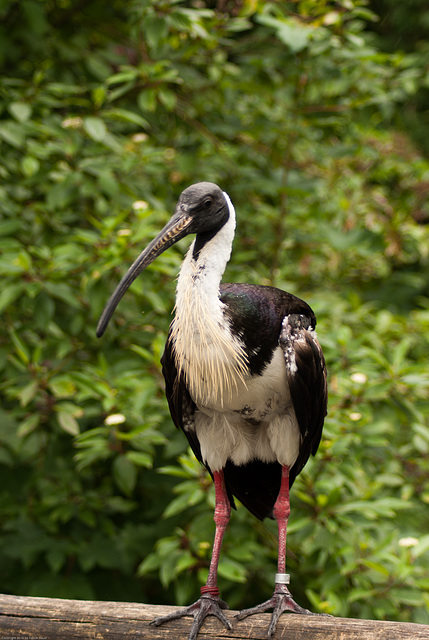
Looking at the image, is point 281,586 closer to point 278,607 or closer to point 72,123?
point 278,607

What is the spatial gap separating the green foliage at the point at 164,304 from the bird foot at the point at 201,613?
421 millimetres


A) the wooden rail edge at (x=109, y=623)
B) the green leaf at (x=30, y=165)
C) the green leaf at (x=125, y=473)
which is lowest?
the wooden rail edge at (x=109, y=623)

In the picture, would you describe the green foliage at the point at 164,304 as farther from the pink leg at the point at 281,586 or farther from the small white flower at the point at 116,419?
the pink leg at the point at 281,586

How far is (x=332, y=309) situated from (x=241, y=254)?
65 cm

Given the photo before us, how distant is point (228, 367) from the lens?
2242mm

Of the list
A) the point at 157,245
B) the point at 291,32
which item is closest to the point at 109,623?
the point at 157,245

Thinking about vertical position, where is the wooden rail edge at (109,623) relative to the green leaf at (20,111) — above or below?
below

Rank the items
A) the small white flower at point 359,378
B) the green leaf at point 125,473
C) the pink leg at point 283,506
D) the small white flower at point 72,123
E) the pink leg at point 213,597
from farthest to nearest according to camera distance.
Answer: the small white flower at point 72,123 → the small white flower at point 359,378 → the green leaf at point 125,473 → the pink leg at point 283,506 → the pink leg at point 213,597

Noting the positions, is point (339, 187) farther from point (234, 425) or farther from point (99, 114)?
point (234, 425)

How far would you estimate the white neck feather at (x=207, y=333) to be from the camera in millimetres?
2236

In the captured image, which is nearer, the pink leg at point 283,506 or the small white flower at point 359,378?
the pink leg at point 283,506

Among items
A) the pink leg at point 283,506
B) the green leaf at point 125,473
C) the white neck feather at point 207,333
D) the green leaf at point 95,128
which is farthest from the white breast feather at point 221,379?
the green leaf at point 95,128

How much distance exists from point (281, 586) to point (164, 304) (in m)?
1.48

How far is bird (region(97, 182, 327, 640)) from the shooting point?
2.25 m
